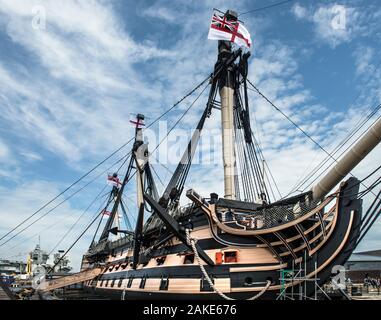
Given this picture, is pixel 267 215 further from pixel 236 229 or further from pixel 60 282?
pixel 60 282

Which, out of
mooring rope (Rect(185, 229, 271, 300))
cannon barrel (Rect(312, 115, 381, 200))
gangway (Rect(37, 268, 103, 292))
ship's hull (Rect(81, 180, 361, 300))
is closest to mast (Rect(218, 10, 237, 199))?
ship's hull (Rect(81, 180, 361, 300))

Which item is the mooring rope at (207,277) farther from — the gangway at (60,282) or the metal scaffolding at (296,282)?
the gangway at (60,282)

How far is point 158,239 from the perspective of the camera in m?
23.0

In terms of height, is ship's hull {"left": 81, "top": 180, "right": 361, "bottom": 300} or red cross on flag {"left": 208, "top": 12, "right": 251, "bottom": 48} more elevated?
red cross on flag {"left": 208, "top": 12, "right": 251, "bottom": 48}

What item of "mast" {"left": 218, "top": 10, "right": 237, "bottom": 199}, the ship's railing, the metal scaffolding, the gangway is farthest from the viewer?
the gangway

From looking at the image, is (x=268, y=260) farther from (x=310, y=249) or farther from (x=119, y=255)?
(x=119, y=255)

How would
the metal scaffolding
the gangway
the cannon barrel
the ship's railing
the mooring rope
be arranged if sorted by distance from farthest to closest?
the gangway, the ship's railing, the mooring rope, the metal scaffolding, the cannon barrel

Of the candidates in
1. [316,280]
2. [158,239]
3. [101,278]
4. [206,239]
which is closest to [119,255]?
[101,278]

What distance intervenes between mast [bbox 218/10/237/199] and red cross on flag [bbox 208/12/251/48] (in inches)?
34.8

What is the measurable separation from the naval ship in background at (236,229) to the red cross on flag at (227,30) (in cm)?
7

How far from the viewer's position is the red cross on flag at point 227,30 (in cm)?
2327

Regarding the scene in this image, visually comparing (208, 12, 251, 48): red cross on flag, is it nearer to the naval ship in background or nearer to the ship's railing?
the naval ship in background

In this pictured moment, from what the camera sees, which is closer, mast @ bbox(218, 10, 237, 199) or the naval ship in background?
the naval ship in background

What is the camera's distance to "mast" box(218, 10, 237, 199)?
2252cm
